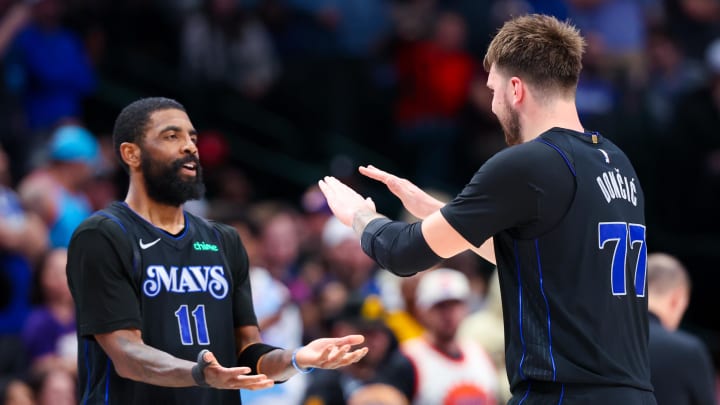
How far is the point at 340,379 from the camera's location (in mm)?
8875

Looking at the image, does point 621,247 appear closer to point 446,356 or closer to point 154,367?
point 154,367

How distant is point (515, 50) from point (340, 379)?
4.56 metres

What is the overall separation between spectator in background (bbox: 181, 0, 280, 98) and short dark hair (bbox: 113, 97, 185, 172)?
849cm

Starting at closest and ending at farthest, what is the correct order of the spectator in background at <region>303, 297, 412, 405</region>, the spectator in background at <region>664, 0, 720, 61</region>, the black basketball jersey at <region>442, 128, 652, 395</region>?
the black basketball jersey at <region>442, 128, 652, 395</region>
the spectator in background at <region>303, 297, 412, 405</region>
the spectator in background at <region>664, 0, 720, 61</region>

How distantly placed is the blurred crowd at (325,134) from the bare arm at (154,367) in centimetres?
347

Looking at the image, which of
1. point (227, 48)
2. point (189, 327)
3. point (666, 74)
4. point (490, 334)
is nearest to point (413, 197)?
point (189, 327)

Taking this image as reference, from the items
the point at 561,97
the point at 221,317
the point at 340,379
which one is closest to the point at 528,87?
the point at 561,97

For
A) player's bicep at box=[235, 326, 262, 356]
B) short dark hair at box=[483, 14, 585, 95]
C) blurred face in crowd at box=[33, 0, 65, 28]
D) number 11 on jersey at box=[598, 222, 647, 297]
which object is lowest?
player's bicep at box=[235, 326, 262, 356]

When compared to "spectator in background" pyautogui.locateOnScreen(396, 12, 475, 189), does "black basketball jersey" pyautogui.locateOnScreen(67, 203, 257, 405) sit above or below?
below

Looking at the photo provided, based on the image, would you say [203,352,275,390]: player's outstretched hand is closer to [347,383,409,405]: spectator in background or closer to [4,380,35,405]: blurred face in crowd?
[347,383,409,405]: spectator in background

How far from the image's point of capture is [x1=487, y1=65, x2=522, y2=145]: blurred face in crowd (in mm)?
4902

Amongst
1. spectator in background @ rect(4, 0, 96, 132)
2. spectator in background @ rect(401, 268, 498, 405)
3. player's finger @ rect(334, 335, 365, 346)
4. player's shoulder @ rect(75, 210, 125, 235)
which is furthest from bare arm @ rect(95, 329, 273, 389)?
spectator in background @ rect(4, 0, 96, 132)

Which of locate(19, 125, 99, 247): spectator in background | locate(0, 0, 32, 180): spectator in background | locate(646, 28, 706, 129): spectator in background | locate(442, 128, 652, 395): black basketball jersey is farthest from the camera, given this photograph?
locate(646, 28, 706, 129): spectator in background

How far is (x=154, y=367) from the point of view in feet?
16.5
